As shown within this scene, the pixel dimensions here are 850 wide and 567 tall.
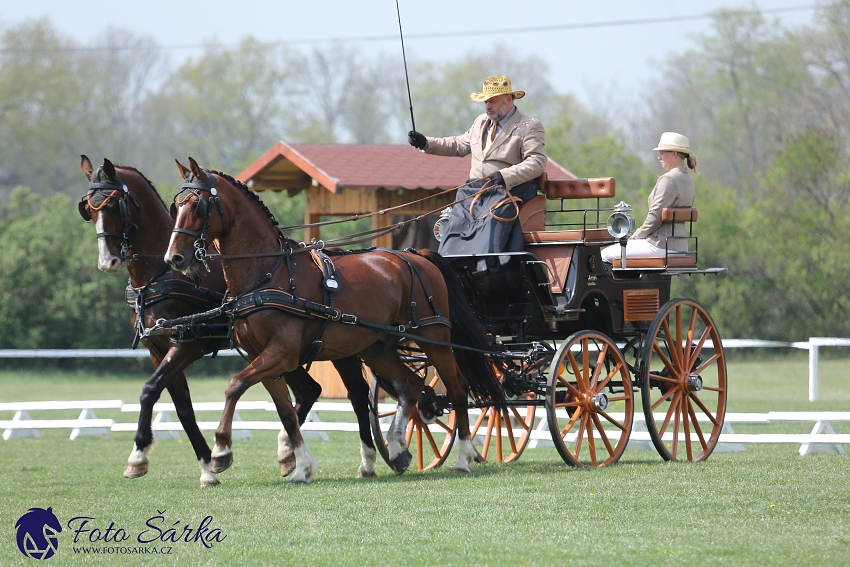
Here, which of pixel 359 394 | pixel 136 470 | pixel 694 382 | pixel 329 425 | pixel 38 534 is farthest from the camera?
pixel 329 425

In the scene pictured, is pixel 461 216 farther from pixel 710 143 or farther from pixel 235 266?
pixel 710 143

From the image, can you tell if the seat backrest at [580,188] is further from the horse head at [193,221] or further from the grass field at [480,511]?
the horse head at [193,221]

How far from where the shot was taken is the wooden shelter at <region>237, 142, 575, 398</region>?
1599 cm

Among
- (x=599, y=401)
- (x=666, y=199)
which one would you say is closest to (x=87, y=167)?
(x=599, y=401)

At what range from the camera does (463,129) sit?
1870 inches

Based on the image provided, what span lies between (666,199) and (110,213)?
4320 millimetres

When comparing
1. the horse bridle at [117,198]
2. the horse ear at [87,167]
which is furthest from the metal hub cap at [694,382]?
the horse ear at [87,167]

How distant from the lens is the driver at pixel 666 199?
9.57 m

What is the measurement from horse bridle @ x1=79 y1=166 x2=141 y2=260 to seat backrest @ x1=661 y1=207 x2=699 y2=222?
162 inches

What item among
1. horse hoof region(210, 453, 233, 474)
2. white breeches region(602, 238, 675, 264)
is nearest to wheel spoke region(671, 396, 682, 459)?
white breeches region(602, 238, 675, 264)

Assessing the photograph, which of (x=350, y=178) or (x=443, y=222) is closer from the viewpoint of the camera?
(x=443, y=222)

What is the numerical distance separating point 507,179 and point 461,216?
0.55 metres

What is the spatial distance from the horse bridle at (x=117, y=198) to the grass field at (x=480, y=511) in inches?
71.4

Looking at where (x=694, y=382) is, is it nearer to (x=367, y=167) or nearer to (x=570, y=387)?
(x=570, y=387)
